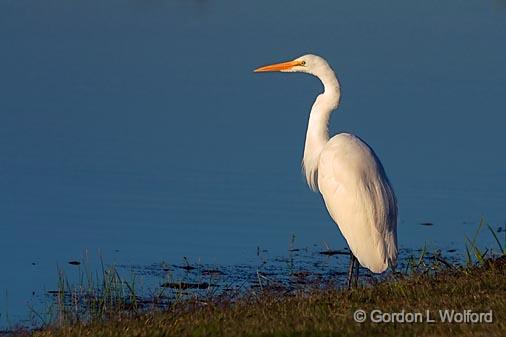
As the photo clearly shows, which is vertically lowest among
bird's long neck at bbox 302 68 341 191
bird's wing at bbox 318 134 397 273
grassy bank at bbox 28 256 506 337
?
grassy bank at bbox 28 256 506 337

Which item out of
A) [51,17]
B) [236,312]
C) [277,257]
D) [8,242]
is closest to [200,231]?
[277,257]

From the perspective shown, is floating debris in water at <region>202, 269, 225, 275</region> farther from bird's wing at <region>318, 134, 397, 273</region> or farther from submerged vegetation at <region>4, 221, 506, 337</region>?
bird's wing at <region>318, 134, 397, 273</region>

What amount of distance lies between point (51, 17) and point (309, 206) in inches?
355

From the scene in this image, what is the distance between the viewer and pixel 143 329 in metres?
6.76

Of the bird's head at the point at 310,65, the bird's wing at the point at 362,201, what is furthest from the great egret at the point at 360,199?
the bird's head at the point at 310,65

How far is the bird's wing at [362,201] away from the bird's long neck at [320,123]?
0.54m

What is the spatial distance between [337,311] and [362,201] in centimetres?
236

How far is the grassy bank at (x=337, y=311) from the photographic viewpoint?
21.6 ft

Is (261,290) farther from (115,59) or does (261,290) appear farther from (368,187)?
(115,59)

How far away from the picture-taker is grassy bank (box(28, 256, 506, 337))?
658 cm

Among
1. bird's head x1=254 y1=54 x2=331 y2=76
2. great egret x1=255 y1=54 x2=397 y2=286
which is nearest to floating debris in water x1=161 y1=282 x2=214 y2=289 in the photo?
great egret x1=255 y1=54 x2=397 y2=286

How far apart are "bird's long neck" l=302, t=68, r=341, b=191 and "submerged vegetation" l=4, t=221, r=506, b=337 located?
2.89 ft

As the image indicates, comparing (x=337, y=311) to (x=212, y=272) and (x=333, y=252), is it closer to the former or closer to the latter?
(x=212, y=272)

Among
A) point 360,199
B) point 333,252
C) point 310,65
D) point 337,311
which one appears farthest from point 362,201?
point 337,311
